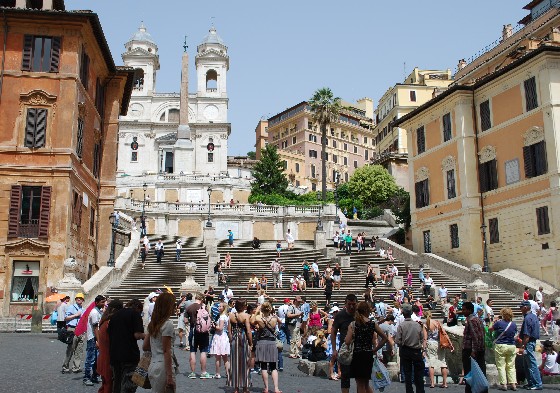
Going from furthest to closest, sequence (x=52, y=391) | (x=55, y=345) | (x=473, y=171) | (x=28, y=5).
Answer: (x=473, y=171) < (x=28, y=5) < (x=55, y=345) < (x=52, y=391)

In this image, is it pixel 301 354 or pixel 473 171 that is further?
pixel 473 171

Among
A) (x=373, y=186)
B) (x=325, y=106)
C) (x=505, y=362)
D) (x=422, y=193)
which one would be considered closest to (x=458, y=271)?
(x=422, y=193)

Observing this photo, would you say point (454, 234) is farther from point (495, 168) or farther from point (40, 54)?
point (40, 54)

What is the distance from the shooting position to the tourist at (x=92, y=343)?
11295mm

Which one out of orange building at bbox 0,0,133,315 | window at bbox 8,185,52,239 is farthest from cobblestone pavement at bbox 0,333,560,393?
window at bbox 8,185,52,239

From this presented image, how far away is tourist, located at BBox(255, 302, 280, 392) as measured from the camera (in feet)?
34.9

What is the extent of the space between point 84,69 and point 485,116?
22.8 metres

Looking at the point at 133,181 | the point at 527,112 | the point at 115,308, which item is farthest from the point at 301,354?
the point at 133,181

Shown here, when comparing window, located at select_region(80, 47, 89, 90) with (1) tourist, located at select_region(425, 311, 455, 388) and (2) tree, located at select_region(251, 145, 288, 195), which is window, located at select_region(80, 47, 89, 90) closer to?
(1) tourist, located at select_region(425, 311, 455, 388)

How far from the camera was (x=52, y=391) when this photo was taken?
10430 millimetres

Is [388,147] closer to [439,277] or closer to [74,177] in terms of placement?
[439,277]

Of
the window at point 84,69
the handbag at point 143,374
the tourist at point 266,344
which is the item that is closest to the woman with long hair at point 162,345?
the handbag at point 143,374

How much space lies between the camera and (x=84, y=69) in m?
28.7

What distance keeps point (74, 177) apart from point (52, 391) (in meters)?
17.9
